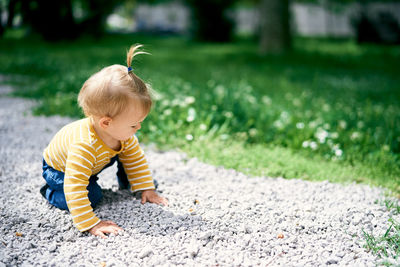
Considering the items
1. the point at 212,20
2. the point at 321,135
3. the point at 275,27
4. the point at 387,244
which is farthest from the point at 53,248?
the point at 212,20

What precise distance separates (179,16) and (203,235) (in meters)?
36.3

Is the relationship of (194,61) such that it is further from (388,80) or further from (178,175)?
(178,175)

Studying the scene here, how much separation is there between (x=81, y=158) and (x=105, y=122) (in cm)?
26

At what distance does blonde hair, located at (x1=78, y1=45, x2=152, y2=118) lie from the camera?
2.27 meters

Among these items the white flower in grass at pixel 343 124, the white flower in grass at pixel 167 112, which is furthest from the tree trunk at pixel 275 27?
the white flower in grass at pixel 167 112

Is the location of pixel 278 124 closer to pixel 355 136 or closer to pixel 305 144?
pixel 305 144

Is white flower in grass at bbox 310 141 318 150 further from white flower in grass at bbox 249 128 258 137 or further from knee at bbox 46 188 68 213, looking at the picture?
knee at bbox 46 188 68 213

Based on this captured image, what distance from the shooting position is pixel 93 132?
2453 millimetres

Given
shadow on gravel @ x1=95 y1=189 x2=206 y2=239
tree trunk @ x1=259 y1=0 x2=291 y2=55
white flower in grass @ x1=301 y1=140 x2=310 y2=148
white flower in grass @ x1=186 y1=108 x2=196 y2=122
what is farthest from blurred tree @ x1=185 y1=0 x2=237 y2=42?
shadow on gravel @ x1=95 y1=189 x2=206 y2=239

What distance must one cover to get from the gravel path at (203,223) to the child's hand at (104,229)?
4cm

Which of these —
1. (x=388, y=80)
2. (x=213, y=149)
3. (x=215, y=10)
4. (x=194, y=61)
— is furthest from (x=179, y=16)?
(x=213, y=149)

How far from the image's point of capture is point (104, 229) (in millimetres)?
2330

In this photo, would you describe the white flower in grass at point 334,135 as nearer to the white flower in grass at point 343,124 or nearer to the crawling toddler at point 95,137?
the white flower in grass at point 343,124

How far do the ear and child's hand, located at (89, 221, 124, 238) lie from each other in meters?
0.60
